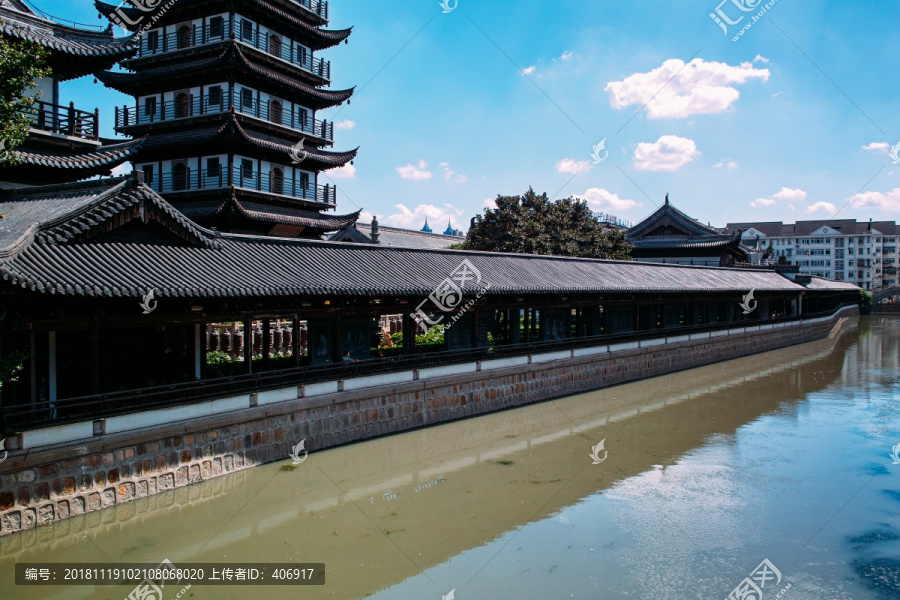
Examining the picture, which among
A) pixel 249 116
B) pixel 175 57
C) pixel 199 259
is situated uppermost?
pixel 175 57

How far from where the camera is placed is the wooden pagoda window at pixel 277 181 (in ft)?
91.5

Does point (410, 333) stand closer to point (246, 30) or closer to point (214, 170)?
point (214, 170)

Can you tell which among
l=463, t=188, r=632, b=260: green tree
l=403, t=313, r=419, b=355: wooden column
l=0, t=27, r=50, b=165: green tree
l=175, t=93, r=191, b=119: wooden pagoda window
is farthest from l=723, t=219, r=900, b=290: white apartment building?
l=0, t=27, r=50, b=165: green tree

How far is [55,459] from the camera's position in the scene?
1096 centimetres

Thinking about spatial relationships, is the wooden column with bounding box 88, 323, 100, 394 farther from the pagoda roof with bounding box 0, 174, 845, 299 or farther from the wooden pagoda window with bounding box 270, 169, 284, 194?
the wooden pagoda window with bounding box 270, 169, 284, 194

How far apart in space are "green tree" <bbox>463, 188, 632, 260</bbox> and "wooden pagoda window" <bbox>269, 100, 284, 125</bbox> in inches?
629

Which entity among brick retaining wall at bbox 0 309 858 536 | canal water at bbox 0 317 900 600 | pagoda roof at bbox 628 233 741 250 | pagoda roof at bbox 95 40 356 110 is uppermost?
pagoda roof at bbox 95 40 356 110

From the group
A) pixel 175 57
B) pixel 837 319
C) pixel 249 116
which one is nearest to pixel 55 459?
pixel 249 116

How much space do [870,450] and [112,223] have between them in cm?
2011

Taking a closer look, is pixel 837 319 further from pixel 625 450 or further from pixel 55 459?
pixel 55 459

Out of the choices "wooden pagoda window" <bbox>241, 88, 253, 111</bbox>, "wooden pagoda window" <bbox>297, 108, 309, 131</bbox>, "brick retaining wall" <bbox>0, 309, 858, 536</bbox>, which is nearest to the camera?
"brick retaining wall" <bbox>0, 309, 858, 536</bbox>

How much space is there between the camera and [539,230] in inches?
1574

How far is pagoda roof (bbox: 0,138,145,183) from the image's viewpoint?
1683 cm

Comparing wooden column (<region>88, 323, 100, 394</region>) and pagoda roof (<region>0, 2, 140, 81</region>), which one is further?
pagoda roof (<region>0, 2, 140, 81</region>)
